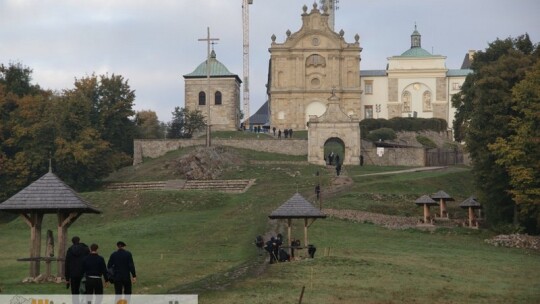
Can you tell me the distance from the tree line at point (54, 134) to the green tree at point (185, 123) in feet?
40.2

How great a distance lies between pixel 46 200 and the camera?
116 ft

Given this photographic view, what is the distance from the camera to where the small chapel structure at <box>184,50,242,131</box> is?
112250 millimetres

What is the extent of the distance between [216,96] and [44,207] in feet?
258

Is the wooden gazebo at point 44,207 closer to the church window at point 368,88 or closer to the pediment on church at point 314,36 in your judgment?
the pediment on church at point 314,36

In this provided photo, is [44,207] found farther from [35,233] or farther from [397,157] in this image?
[397,157]

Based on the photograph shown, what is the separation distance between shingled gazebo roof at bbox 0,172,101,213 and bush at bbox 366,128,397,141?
70.4 metres

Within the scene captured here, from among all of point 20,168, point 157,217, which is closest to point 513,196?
point 157,217

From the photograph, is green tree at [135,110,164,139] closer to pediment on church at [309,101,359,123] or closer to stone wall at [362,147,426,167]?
pediment on church at [309,101,359,123]

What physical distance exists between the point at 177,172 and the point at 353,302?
58582 millimetres

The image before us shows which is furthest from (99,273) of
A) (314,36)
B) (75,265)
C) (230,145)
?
(314,36)

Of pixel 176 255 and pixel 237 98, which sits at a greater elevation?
pixel 237 98

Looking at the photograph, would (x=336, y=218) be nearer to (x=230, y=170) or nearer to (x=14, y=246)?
(x=14, y=246)

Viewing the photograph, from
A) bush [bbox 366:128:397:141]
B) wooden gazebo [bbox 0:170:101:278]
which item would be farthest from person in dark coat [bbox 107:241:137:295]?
bush [bbox 366:128:397:141]

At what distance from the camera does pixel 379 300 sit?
96.8ft
